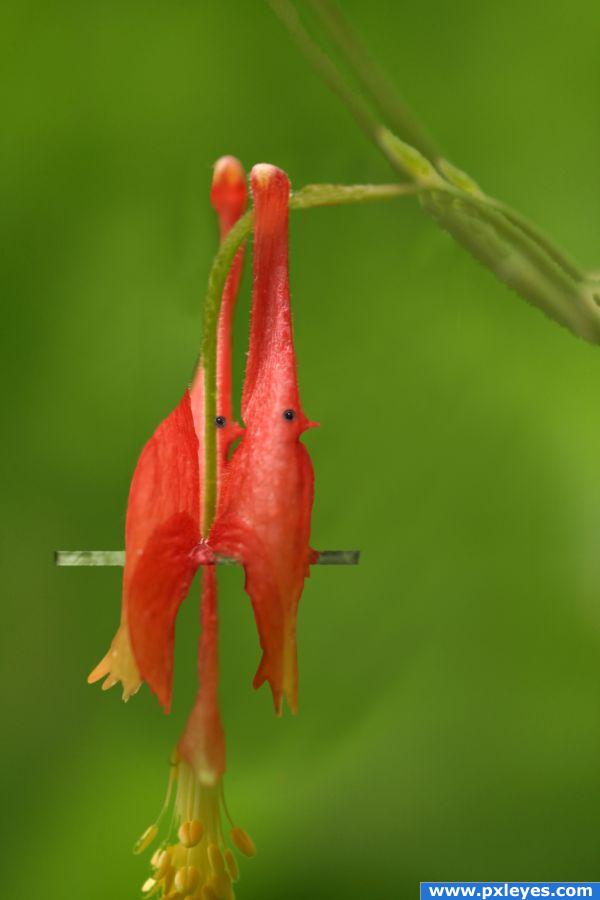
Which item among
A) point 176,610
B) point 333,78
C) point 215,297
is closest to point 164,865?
point 176,610

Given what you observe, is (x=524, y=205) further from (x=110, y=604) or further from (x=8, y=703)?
(x=8, y=703)

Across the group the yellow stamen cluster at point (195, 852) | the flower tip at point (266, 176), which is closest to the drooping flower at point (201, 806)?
the yellow stamen cluster at point (195, 852)

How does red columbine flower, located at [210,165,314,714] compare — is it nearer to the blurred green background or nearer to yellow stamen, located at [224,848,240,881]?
yellow stamen, located at [224,848,240,881]

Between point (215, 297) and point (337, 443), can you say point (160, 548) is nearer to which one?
point (215, 297)

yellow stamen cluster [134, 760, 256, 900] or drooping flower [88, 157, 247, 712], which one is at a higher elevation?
drooping flower [88, 157, 247, 712]

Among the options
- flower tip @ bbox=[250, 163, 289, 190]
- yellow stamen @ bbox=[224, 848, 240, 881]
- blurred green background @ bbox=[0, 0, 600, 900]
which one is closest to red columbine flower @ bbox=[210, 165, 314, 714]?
flower tip @ bbox=[250, 163, 289, 190]

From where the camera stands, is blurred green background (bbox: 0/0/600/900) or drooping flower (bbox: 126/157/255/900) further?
blurred green background (bbox: 0/0/600/900)
